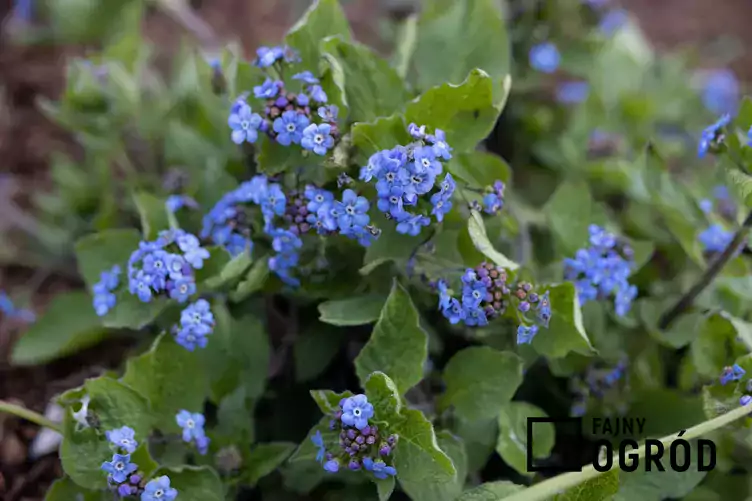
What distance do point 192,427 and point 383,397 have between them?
2.02 ft

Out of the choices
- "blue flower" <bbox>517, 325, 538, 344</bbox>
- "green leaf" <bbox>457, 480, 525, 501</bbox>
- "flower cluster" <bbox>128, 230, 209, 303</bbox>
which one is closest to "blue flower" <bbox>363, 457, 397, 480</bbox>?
"green leaf" <bbox>457, 480, 525, 501</bbox>

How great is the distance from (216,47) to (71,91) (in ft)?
3.12

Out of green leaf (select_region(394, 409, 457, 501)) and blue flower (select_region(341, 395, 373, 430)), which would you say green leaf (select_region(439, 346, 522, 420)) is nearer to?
green leaf (select_region(394, 409, 457, 501))

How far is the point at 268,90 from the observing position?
218 cm

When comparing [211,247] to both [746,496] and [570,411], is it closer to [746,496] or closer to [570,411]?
[570,411]

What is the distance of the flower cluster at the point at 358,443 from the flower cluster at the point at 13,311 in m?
1.65

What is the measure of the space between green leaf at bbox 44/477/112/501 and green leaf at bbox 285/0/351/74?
1448mm

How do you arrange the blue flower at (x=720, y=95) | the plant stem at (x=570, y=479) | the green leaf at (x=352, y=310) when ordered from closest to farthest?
the plant stem at (x=570, y=479), the green leaf at (x=352, y=310), the blue flower at (x=720, y=95)

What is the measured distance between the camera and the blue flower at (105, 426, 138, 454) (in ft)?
6.83

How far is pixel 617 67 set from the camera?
3615mm

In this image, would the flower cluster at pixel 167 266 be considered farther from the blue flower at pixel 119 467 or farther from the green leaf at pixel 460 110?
the green leaf at pixel 460 110

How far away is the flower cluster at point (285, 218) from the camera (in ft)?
7.02

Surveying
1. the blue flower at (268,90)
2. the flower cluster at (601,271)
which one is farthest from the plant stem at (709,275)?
the blue flower at (268,90)

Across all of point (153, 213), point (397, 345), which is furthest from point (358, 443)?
point (153, 213)
